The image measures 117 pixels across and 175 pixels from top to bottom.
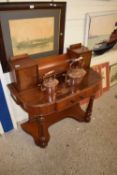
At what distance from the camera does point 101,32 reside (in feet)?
6.22

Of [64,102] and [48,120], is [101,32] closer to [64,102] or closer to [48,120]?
[64,102]

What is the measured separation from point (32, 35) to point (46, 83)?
0.47 m

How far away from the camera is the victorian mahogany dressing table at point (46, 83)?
1.22 metres

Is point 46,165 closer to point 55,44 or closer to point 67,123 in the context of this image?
point 67,123

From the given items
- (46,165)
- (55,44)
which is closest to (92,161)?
(46,165)

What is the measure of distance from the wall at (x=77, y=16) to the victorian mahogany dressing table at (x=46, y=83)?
0.17 meters

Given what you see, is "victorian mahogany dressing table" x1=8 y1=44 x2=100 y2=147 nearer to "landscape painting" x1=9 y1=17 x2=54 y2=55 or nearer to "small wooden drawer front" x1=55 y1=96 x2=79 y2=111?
"small wooden drawer front" x1=55 y1=96 x2=79 y2=111

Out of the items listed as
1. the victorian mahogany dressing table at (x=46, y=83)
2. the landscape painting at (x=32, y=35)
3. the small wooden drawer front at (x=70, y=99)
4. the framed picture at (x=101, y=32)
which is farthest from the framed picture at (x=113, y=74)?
the landscape painting at (x=32, y=35)

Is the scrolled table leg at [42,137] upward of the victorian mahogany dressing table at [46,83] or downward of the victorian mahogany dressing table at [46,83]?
downward

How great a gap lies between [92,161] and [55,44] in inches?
46.8

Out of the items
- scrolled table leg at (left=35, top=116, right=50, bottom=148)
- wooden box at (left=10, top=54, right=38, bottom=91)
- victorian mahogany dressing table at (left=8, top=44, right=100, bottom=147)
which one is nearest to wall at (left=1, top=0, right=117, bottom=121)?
victorian mahogany dressing table at (left=8, top=44, right=100, bottom=147)

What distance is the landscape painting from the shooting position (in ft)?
4.22

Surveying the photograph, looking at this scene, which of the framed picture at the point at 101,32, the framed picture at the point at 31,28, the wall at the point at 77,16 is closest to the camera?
the framed picture at the point at 31,28

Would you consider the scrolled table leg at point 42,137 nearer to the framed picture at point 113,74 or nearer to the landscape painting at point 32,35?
the landscape painting at point 32,35
